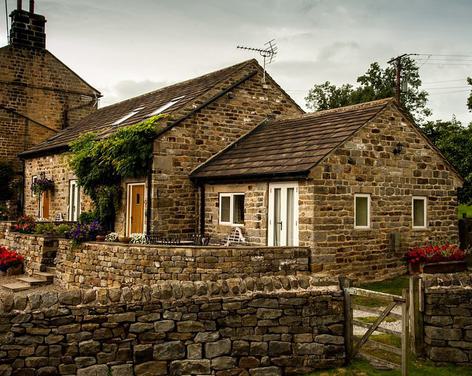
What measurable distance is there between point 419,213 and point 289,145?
471cm

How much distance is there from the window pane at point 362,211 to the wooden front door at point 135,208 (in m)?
7.15

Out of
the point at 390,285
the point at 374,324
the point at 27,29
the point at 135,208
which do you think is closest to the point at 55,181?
the point at 135,208

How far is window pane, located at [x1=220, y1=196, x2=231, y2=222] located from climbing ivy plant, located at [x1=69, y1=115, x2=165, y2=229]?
2.75 m

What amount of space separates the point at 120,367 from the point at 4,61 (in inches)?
1062

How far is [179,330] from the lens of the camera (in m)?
6.96

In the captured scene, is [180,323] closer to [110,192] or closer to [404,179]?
[404,179]

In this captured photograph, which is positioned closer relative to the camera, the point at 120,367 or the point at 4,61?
the point at 120,367

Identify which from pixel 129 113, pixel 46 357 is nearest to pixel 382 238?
pixel 46 357

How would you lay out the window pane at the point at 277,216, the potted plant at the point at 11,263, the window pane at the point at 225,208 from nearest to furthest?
1. the window pane at the point at 277,216
2. the window pane at the point at 225,208
3. the potted plant at the point at 11,263

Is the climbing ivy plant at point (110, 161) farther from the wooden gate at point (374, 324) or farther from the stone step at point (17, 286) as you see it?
the wooden gate at point (374, 324)

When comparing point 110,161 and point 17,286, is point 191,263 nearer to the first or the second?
point 17,286

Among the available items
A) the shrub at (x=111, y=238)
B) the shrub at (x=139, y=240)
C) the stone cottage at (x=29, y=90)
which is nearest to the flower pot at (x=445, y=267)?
the shrub at (x=139, y=240)

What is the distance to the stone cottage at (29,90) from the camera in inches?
1147

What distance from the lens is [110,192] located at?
1817 centimetres
